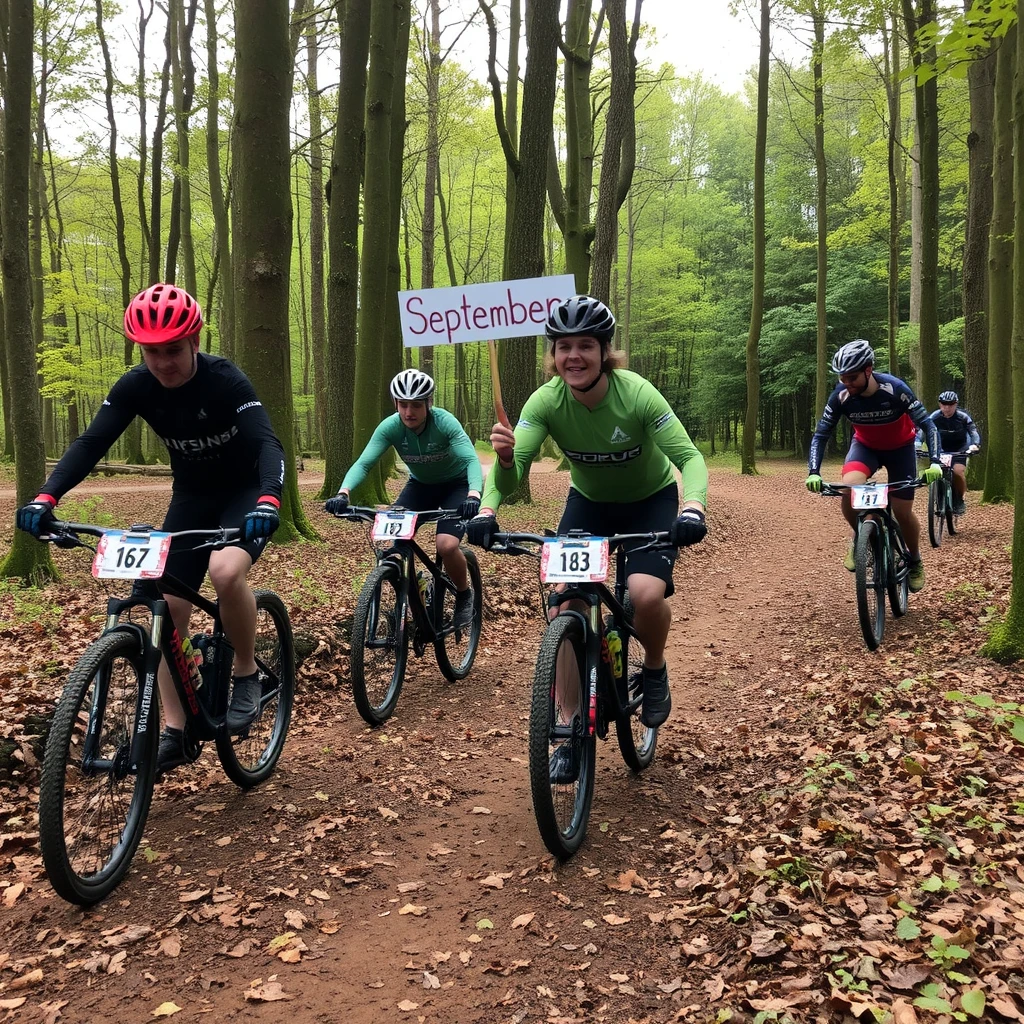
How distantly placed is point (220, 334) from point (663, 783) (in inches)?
1055

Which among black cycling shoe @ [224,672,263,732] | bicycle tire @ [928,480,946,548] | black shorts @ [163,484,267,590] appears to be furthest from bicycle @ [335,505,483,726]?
bicycle tire @ [928,480,946,548]

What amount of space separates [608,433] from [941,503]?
9000mm

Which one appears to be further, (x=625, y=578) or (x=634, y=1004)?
(x=625, y=578)

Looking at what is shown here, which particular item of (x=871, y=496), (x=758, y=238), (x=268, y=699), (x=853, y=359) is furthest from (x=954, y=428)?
(x=758, y=238)

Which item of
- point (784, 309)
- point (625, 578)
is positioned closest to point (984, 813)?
point (625, 578)

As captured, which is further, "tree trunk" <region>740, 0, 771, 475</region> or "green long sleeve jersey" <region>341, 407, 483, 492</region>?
"tree trunk" <region>740, 0, 771, 475</region>

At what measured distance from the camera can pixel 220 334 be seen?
2777cm

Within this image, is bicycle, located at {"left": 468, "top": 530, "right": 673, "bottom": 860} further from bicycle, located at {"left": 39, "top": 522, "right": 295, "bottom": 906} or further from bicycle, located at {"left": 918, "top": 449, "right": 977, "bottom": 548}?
bicycle, located at {"left": 918, "top": 449, "right": 977, "bottom": 548}

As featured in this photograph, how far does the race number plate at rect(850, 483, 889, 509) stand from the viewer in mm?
6980

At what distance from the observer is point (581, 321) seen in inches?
158

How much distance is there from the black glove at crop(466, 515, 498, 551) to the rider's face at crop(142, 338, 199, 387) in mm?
1660

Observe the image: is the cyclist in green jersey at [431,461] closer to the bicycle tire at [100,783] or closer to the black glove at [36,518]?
the black glove at [36,518]

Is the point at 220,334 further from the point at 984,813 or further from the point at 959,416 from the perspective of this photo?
the point at 984,813

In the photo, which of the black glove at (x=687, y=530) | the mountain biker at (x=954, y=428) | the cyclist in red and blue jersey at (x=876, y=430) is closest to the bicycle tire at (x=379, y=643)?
the black glove at (x=687, y=530)
